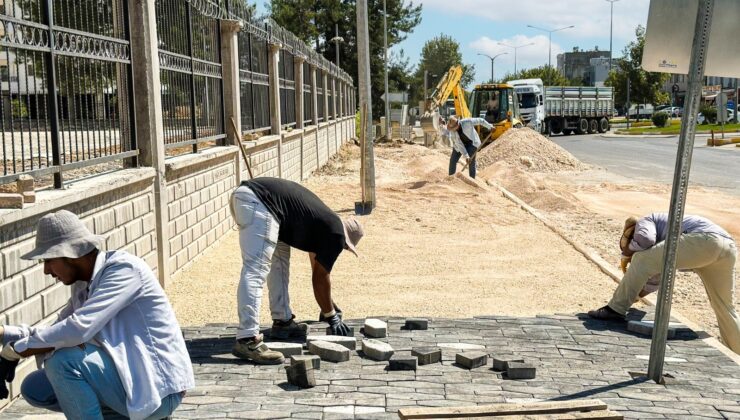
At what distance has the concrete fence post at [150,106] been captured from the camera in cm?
841

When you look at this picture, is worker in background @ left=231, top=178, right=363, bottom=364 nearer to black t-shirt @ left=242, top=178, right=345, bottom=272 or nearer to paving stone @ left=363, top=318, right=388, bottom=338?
black t-shirt @ left=242, top=178, right=345, bottom=272

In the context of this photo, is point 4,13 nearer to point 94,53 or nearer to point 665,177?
point 94,53

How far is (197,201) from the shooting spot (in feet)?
34.0

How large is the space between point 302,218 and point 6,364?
270cm

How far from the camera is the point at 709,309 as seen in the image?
8641mm

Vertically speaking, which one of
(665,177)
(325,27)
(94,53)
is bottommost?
(665,177)

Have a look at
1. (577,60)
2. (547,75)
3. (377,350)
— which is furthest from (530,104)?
(577,60)

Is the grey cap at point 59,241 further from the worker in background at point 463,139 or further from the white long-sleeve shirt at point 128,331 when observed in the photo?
the worker in background at point 463,139

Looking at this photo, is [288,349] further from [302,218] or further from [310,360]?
[302,218]

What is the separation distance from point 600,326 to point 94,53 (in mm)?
4803

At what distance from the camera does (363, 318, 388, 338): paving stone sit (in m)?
6.62

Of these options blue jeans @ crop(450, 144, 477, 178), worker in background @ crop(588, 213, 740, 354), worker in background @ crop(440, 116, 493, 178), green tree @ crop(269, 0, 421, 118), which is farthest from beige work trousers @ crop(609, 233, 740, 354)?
green tree @ crop(269, 0, 421, 118)

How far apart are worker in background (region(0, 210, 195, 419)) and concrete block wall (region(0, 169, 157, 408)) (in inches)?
54.6

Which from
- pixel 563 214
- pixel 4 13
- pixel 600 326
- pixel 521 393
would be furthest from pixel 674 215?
pixel 563 214
